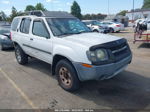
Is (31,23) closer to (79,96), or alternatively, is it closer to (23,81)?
(23,81)

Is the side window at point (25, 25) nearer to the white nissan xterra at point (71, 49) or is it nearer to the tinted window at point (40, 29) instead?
the white nissan xterra at point (71, 49)

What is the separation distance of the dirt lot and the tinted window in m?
1.45

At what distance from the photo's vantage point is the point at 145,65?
19.2ft

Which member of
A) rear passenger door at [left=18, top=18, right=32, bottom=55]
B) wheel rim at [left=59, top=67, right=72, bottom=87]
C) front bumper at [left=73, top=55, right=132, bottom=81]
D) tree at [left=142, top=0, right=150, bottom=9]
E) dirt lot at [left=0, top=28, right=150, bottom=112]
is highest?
tree at [left=142, top=0, right=150, bottom=9]

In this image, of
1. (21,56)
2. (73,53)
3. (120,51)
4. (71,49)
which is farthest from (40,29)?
(120,51)

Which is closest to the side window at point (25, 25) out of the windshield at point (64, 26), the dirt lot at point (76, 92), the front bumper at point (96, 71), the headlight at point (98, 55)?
the windshield at point (64, 26)

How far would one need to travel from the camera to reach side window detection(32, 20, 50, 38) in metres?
4.39

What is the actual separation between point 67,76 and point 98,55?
1085 mm

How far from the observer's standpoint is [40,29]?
463 cm

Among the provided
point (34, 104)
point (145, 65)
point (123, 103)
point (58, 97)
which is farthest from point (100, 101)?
point (145, 65)

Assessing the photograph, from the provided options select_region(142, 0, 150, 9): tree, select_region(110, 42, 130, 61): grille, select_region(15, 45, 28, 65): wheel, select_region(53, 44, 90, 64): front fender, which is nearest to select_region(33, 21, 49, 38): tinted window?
select_region(53, 44, 90, 64): front fender

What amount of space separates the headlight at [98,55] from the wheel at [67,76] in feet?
1.98

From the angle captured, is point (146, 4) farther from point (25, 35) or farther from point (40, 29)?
point (40, 29)

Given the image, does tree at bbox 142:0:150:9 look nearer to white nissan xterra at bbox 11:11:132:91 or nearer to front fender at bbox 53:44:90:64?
white nissan xterra at bbox 11:11:132:91
